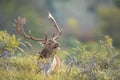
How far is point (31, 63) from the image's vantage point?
8641 millimetres

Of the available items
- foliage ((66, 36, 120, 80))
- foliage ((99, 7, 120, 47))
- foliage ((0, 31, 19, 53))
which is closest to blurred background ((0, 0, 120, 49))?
foliage ((99, 7, 120, 47))

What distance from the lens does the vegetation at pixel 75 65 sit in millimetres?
8383

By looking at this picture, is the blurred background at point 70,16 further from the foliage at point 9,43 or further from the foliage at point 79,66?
the foliage at point 9,43

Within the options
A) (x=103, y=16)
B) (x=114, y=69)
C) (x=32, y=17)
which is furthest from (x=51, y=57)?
(x=103, y=16)

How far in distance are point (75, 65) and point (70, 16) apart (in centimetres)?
2388

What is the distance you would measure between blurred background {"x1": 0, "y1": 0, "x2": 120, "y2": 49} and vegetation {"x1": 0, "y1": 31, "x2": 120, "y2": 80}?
1494cm

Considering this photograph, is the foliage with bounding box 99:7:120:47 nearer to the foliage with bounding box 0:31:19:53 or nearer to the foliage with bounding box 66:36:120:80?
the foliage with bounding box 66:36:120:80

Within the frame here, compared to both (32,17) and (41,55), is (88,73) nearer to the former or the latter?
(41,55)

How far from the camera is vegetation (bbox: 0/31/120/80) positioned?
330 inches

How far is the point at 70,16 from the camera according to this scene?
106 feet

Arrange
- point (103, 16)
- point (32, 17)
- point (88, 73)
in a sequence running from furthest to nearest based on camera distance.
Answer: point (103, 16)
point (32, 17)
point (88, 73)

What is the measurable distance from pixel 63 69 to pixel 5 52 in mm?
676

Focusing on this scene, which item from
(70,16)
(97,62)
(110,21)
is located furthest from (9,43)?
(70,16)

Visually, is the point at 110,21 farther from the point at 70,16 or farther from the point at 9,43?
the point at 9,43
